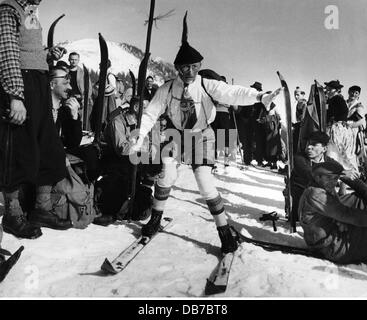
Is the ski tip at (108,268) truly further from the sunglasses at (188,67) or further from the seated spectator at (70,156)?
the sunglasses at (188,67)

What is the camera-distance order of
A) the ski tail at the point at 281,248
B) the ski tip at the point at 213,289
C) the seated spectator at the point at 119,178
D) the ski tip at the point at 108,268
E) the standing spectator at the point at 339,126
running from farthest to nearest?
1. the standing spectator at the point at 339,126
2. the seated spectator at the point at 119,178
3. the ski tail at the point at 281,248
4. the ski tip at the point at 108,268
5. the ski tip at the point at 213,289

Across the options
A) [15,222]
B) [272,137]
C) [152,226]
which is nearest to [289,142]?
[152,226]

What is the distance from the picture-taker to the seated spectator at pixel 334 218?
2.69 metres

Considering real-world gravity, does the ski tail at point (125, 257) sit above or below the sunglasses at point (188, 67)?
below

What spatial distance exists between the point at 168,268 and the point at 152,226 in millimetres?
761

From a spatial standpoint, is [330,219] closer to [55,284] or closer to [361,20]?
[361,20]

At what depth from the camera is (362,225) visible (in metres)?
2.64

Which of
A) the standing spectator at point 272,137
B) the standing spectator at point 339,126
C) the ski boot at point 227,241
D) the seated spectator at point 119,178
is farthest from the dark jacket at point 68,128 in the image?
the standing spectator at point 272,137

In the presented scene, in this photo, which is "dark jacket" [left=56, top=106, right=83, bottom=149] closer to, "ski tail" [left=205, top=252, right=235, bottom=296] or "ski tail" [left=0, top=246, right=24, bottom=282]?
"ski tail" [left=0, top=246, right=24, bottom=282]

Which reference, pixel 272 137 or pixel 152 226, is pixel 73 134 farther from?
pixel 272 137

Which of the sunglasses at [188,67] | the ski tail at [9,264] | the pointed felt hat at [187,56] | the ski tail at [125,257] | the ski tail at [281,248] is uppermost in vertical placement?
the pointed felt hat at [187,56]

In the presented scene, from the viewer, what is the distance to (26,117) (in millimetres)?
2816
